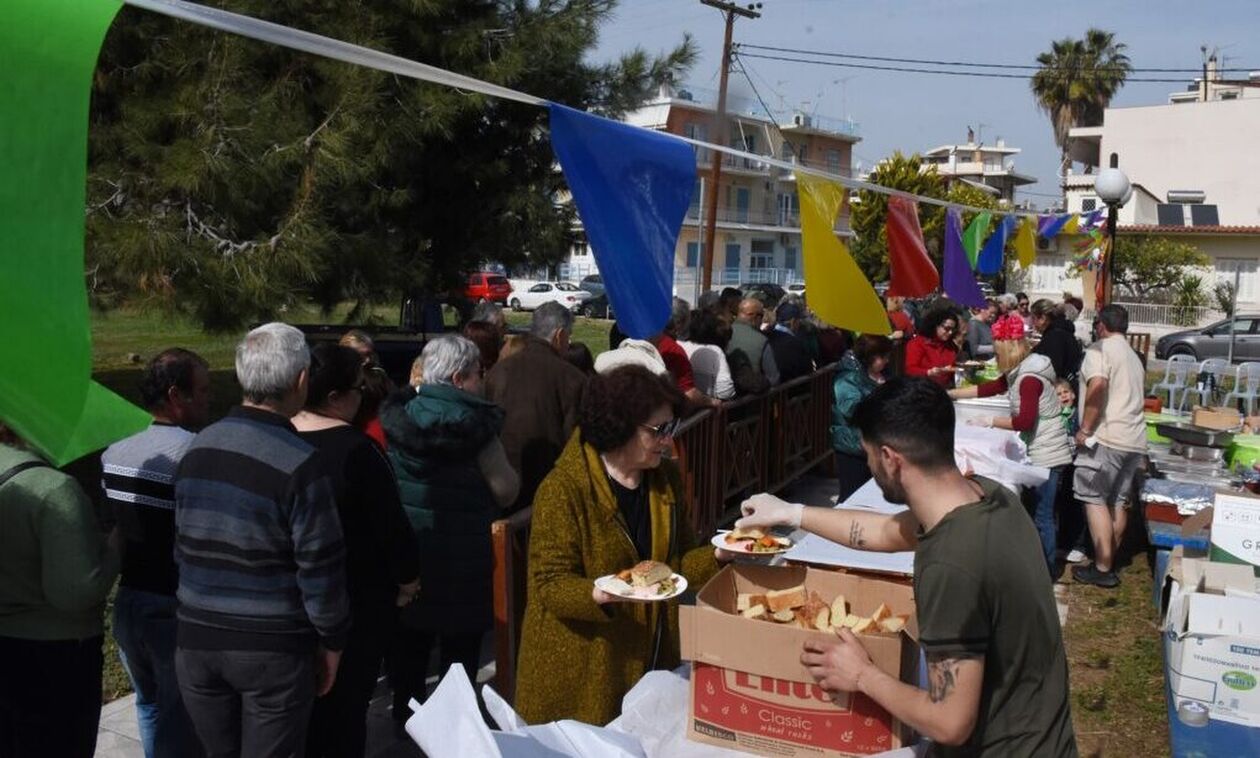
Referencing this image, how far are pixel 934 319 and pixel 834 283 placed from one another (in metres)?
4.53

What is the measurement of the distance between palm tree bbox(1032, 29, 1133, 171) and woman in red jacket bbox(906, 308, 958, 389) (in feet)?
153

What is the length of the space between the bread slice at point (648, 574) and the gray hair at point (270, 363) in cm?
109

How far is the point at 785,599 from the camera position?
104 inches

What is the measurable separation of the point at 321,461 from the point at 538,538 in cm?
63

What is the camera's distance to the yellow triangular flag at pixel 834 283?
458cm

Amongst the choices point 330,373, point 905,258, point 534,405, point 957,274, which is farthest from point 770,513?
point 957,274

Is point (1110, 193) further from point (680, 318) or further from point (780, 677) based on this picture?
point (780, 677)

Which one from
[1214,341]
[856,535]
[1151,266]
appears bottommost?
[1214,341]

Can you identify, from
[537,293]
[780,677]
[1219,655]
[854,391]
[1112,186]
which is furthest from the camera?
[537,293]

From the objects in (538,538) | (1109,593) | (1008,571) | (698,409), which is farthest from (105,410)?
(1109,593)

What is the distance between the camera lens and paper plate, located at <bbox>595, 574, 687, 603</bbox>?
271cm

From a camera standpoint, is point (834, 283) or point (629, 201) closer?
point (629, 201)

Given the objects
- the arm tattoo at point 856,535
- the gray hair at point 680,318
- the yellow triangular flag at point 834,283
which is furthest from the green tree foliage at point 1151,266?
the arm tattoo at point 856,535

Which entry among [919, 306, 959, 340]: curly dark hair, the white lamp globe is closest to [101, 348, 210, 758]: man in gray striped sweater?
[919, 306, 959, 340]: curly dark hair
